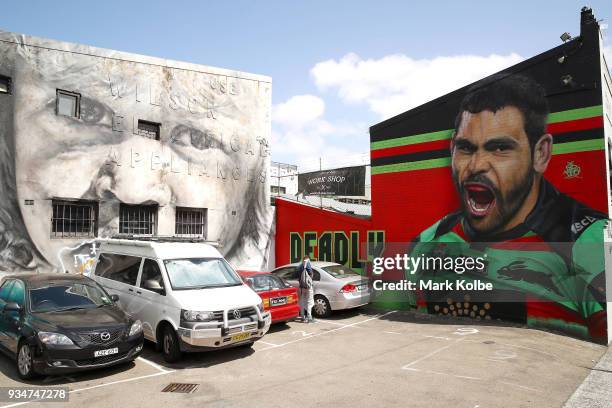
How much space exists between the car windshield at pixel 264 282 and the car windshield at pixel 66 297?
344 cm

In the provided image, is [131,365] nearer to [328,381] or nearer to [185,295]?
[185,295]

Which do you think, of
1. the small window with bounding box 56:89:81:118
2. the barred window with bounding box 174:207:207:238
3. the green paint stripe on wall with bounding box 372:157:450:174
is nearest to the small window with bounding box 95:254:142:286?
the barred window with bounding box 174:207:207:238

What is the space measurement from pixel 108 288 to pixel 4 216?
4541 millimetres

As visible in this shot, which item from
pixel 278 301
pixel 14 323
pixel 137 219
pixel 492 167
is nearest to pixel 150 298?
pixel 14 323

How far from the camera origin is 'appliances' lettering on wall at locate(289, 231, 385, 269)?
1504 centimetres

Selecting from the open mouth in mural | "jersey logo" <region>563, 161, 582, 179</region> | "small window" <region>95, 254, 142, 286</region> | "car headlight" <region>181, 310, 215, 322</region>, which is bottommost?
"car headlight" <region>181, 310, 215, 322</region>

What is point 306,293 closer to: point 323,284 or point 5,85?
point 323,284

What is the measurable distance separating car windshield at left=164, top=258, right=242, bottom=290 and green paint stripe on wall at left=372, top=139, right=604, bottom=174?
23.0ft

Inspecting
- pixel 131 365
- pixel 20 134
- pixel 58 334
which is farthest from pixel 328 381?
pixel 20 134

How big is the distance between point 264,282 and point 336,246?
5.22 m

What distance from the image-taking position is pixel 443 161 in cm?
1342

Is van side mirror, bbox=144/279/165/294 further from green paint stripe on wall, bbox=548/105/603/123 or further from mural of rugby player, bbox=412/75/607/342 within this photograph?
green paint stripe on wall, bbox=548/105/603/123

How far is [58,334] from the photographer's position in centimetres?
705

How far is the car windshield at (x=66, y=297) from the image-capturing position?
7891 millimetres
